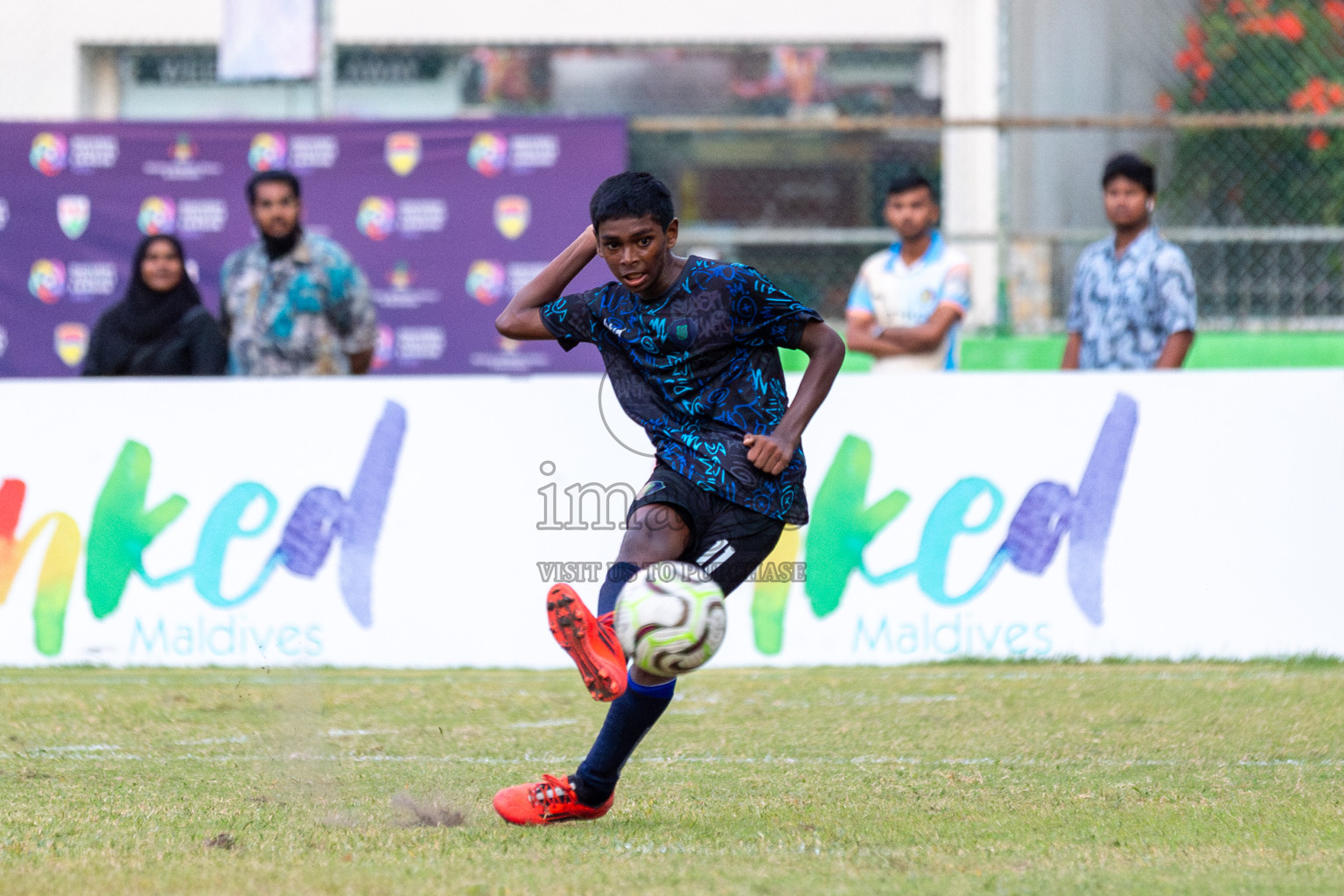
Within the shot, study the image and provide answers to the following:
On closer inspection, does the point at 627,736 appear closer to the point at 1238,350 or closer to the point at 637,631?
the point at 637,631

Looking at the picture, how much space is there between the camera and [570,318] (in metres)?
4.80

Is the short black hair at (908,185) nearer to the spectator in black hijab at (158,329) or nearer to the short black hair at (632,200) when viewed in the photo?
the spectator in black hijab at (158,329)

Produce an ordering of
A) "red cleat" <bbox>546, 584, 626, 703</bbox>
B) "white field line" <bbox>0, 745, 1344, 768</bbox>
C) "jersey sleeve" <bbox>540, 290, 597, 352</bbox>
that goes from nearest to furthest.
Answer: "red cleat" <bbox>546, 584, 626, 703</bbox>, "jersey sleeve" <bbox>540, 290, 597, 352</bbox>, "white field line" <bbox>0, 745, 1344, 768</bbox>

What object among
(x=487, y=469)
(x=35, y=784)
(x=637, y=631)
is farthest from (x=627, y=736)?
(x=487, y=469)

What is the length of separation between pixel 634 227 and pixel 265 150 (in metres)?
6.47

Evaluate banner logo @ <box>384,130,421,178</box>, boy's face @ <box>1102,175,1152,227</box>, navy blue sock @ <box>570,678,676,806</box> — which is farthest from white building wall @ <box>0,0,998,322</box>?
navy blue sock @ <box>570,678,676,806</box>

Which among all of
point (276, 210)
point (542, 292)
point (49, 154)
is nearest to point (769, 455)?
point (542, 292)

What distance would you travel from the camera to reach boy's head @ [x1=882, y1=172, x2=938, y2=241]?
8875 millimetres

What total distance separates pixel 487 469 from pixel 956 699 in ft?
7.94

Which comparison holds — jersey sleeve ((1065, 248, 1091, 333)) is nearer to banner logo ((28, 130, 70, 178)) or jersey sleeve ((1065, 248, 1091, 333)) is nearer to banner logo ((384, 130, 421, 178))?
banner logo ((384, 130, 421, 178))

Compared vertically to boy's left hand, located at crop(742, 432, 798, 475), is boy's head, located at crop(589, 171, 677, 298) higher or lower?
higher

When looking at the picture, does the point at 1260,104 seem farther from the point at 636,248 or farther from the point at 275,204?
the point at 636,248

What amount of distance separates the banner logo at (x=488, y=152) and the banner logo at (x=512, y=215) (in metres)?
0.18

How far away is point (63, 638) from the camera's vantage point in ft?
25.9
